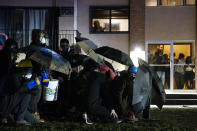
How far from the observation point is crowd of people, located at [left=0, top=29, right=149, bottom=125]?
7227 mm

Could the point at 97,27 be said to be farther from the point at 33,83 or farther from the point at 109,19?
the point at 33,83

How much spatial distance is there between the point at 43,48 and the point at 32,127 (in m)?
1.66

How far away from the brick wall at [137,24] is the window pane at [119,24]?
34 cm

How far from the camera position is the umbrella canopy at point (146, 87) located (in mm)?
7504

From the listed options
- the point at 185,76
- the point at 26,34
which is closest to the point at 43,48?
the point at 26,34

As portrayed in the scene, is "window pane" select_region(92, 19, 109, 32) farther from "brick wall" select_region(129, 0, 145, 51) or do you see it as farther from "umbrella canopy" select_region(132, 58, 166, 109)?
"umbrella canopy" select_region(132, 58, 166, 109)

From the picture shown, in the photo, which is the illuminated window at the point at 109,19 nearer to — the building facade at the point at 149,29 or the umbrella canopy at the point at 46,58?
the building facade at the point at 149,29

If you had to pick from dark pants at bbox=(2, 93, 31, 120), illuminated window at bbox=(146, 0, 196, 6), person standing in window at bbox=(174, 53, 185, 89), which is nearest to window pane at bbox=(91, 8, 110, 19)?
illuminated window at bbox=(146, 0, 196, 6)

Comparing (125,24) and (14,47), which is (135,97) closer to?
(14,47)

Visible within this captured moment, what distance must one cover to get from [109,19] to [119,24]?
1.91 feet

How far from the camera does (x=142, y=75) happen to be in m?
7.65

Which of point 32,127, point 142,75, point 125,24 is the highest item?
point 125,24

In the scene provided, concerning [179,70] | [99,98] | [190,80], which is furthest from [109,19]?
[99,98]

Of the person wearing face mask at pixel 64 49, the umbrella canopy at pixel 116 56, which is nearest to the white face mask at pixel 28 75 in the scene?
the person wearing face mask at pixel 64 49
